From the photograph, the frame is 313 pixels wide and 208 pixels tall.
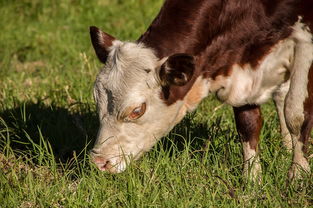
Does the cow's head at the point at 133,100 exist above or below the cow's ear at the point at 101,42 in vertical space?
below

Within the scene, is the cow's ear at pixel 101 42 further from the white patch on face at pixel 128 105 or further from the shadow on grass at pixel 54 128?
the shadow on grass at pixel 54 128

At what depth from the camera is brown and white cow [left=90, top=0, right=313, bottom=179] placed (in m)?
4.50

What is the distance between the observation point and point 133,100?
446 cm

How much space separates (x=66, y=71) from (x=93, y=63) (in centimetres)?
32

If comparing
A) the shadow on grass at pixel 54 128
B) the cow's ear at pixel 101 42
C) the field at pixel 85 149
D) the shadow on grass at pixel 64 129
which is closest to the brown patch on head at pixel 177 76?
the field at pixel 85 149

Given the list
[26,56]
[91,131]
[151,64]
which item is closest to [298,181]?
[151,64]

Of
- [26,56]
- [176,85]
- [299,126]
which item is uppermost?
[176,85]

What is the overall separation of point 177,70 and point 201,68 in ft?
1.10

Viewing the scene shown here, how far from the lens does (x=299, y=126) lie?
4.76 metres

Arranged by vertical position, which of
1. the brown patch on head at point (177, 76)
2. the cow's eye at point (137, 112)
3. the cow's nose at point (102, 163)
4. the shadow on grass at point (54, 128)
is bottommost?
the shadow on grass at point (54, 128)

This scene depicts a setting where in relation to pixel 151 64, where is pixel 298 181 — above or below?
below

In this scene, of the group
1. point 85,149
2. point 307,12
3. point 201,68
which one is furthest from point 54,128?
point 307,12

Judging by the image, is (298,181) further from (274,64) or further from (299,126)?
(274,64)

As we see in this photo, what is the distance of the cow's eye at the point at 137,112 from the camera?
14.8 ft
